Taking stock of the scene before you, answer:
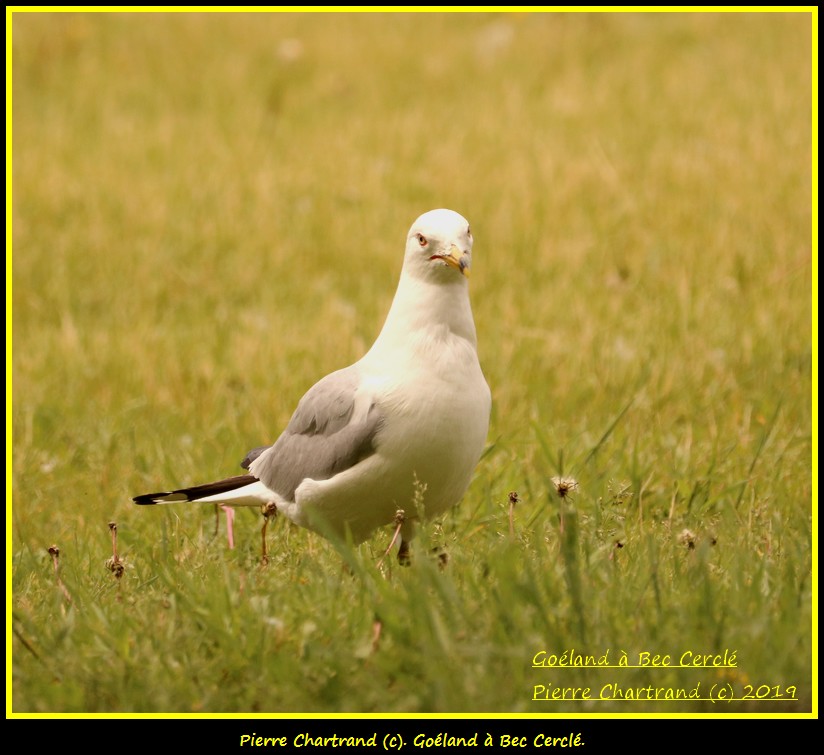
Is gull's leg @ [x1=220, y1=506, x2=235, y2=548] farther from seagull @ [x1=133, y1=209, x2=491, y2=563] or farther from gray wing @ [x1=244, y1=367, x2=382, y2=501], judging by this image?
seagull @ [x1=133, y1=209, x2=491, y2=563]

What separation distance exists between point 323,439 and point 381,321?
3318 mm

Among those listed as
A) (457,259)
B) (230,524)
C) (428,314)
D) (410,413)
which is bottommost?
(230,524)

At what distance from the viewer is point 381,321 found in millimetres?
7426

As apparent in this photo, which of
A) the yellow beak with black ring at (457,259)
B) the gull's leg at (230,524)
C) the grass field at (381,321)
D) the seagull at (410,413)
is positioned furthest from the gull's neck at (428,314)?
the gull's leg at (230,524)

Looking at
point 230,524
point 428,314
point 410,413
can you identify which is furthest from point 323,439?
point 230,524

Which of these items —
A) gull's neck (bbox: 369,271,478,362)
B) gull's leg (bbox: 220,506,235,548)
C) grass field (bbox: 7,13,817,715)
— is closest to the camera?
grass field (bbox: 7,13,817,715)

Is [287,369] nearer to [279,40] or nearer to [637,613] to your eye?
[637,613]

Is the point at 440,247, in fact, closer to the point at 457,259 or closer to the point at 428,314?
the point at 457,259

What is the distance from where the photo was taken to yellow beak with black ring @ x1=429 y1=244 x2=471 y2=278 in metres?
3.90

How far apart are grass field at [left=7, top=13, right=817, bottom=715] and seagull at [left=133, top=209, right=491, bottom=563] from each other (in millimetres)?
220

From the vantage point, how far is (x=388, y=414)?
3.91 metres

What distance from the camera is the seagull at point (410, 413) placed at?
12.8 ft

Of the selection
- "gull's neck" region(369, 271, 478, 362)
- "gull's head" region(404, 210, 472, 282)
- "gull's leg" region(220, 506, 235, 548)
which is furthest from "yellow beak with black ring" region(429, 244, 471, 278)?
"gull's leg" region(220, 506, 235, 548)

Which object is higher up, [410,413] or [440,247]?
[440,247]
